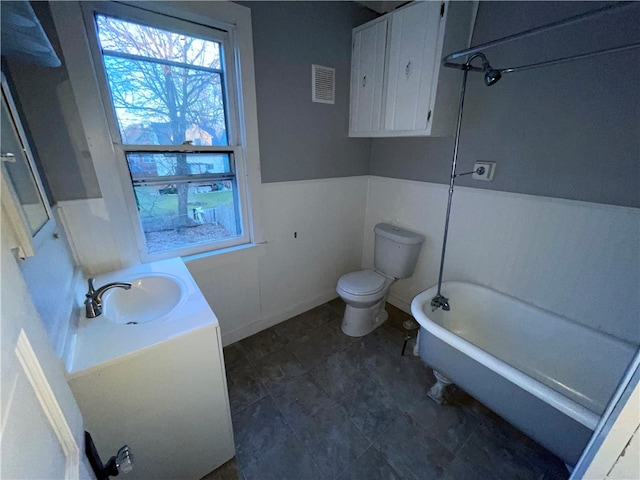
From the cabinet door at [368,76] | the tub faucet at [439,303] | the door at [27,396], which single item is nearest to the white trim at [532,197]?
the cabinet door at [368,76]

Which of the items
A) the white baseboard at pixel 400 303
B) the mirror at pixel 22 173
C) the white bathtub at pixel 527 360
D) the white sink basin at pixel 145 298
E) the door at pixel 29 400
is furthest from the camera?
the white baseboard at pixel 400 303

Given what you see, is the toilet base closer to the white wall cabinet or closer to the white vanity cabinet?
the white vanity cabinet

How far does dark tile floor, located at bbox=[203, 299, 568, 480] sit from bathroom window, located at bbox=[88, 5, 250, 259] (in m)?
0.94

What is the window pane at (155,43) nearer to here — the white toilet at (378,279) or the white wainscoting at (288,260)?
the white wainscoting at (288,260)

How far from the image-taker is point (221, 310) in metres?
1.83

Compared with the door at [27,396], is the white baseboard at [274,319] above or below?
below

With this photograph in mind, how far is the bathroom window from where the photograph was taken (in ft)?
4.17

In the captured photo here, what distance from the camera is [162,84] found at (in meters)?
1.38

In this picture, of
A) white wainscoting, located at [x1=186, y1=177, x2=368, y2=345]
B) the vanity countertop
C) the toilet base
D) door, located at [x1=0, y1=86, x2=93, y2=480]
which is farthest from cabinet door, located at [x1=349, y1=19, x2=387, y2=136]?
door, located at [x1=0, y1=86, x2=93, y2=480]

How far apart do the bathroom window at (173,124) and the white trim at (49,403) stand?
1.21 meters

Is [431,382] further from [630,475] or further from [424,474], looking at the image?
[630,475]

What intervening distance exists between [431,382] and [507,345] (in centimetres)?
53

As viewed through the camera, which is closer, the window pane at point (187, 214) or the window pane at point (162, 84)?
the window pane at point (162, 84)

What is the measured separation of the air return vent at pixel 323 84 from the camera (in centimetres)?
177
